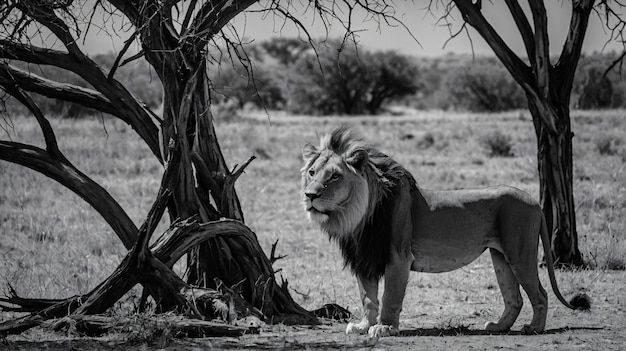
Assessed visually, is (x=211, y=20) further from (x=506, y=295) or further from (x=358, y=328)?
(x=506, y=295)

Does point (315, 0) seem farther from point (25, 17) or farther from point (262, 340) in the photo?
point (262, 340)

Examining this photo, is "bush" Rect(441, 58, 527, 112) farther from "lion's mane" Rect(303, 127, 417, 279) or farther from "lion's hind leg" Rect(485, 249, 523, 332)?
"lion's mane" Rect(303, 127, 417, 279)

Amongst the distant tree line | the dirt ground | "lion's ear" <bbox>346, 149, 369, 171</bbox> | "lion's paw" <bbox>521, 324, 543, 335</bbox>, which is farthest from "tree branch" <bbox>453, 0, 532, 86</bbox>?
the distant tree line

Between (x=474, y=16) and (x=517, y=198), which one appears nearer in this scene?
(x=517, y=198)

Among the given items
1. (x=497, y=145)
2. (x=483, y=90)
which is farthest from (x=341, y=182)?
(x=483, y=90)

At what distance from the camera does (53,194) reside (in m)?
14.0

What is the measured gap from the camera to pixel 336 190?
6.34m

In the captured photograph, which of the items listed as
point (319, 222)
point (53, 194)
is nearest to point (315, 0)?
point (319, 222)

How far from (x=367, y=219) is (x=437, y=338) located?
106cm

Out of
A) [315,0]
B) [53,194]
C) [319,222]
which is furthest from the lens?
[53,194]

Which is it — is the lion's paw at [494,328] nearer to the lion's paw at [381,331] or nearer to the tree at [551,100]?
the lion's paw at [381,331]

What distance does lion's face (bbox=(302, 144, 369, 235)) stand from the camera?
6285 mm

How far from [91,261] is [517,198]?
17.8 feet

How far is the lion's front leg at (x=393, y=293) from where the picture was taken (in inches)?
252
